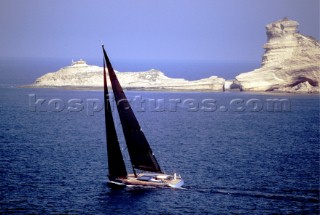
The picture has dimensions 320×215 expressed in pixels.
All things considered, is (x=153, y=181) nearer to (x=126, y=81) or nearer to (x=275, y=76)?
(x=275, y=76)

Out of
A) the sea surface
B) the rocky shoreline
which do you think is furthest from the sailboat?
the rocky shoreline

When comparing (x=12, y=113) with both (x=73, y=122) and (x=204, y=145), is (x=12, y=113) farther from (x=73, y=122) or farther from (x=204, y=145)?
(x=204, y=145)

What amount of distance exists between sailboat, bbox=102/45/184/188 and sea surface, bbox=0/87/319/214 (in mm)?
1506

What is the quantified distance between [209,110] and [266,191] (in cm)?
7522

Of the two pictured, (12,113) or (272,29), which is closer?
(12,113)

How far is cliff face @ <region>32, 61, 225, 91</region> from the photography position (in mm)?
177500

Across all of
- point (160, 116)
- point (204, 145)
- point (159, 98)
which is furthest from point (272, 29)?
point (204, 145)

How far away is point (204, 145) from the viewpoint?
9325cm

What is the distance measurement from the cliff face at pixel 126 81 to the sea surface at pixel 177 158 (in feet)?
93.3

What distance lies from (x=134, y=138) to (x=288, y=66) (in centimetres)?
10202

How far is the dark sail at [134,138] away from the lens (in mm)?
67625

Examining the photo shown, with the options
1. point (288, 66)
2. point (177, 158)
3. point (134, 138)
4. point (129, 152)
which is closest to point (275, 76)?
point (288, 66)

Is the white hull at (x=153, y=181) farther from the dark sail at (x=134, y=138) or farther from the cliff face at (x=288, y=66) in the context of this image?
the cliff face at (x=288, y=66)

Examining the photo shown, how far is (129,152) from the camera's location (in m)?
68.8
